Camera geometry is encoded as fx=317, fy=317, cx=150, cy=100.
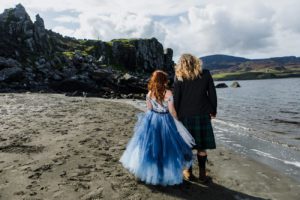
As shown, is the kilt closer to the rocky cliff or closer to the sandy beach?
the sandy beach

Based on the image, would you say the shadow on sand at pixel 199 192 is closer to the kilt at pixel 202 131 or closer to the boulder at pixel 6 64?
the kilt at pixel 202 131

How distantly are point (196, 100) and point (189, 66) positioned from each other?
3.07ft

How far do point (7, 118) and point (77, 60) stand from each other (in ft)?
194

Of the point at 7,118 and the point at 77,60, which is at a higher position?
the point at 77,60

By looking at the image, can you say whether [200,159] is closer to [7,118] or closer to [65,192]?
[65,192]

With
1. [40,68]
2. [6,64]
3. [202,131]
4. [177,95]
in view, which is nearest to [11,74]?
[6,64]

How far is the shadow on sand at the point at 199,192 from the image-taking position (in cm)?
765

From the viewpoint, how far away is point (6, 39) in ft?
238

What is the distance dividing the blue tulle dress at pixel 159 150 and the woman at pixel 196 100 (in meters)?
0.38

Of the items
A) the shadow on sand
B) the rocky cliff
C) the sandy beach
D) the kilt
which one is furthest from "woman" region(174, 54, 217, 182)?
the rocky cliff

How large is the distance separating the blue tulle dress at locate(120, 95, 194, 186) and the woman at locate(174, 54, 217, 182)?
38 centimetres

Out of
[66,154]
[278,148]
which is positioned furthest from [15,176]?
[278,148]

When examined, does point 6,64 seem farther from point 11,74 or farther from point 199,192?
point 199,192

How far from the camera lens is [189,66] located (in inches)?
327
